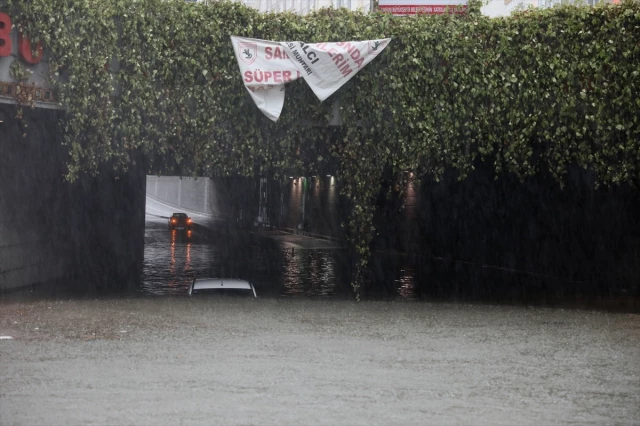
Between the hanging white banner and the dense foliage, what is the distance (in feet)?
0.97

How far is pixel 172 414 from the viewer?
6.96 metres

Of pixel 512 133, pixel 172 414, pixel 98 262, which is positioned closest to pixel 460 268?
Result: pixel 98 262

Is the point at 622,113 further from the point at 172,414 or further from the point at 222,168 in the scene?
the point at 172,414

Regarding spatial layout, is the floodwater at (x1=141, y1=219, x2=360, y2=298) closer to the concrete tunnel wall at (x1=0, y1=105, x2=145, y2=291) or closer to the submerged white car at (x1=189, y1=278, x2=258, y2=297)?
the concrete tunnel wall at (x1=0, y1=105, x2=145, y2=291)

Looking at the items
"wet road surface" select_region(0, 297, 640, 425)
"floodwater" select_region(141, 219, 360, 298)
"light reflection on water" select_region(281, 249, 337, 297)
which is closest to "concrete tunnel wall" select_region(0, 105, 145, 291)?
"floodwater" select_region(141, 219, 360, 298)

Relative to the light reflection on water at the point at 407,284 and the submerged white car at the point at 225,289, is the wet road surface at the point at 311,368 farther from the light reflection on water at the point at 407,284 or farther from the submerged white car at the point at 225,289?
the light reflection on water at the point at 407,284

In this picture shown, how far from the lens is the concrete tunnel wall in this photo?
19344 millimetres

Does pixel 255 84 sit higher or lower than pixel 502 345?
higher

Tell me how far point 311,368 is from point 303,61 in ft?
24.8

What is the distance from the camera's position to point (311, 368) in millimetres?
9031

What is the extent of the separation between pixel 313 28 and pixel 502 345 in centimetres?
727

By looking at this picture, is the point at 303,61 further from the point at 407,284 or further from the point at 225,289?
the point at 407,284

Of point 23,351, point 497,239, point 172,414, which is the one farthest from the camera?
point 497,239

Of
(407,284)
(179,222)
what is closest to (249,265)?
(407,284)
